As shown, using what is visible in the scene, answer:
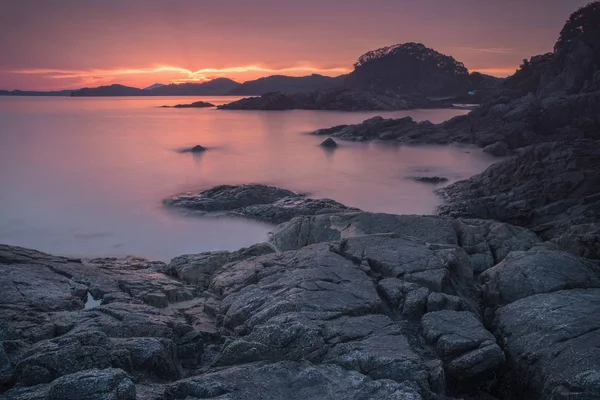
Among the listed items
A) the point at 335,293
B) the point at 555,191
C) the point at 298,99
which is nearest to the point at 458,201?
the point at 555,191

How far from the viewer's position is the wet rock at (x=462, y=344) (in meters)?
5.57

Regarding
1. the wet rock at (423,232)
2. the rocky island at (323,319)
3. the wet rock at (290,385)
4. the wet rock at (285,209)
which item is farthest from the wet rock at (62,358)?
the wet rock at (285,209)

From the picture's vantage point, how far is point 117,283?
27.1 feet

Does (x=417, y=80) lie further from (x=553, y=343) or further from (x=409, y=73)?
(x=553, y=343)

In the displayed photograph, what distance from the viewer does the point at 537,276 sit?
23.9 ft

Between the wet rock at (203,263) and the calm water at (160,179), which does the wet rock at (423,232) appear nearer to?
the wet rock at (203,263)

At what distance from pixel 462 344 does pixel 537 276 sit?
7.60 ft

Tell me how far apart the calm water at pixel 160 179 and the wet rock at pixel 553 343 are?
8641 millimetres

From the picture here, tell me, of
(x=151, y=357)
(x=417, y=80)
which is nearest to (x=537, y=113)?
(x=151, y=357)

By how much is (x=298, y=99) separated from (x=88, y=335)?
94.2 meters

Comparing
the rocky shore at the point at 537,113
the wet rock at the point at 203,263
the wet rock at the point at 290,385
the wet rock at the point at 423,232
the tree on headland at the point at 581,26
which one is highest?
the tree on headland at the point at 581,26

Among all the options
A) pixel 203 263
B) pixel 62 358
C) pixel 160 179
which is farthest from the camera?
pixel 160 179

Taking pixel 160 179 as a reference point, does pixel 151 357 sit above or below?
above

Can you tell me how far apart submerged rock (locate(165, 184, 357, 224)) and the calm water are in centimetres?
73
